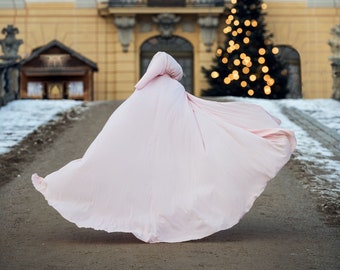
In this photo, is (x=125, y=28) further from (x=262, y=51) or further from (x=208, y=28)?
(x=262, y=51)

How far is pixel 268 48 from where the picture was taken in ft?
98.0

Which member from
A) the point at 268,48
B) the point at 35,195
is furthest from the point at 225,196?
the point at 268,48

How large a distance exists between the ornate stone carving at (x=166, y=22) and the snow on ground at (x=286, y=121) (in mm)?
8884

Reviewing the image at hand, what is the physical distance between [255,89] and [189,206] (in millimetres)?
21454

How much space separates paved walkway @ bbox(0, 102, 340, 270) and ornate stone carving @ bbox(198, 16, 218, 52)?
19913mm

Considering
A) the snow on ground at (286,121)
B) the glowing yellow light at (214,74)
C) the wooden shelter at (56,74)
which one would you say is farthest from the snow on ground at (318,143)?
the wooden shelter at (56,74)

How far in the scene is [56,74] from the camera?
27219 mm

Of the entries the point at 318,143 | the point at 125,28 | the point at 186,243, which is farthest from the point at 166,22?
the point at 186,243

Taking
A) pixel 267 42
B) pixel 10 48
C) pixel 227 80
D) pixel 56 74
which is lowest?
pixel 227 80

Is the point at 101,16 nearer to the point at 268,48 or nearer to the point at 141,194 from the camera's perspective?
the point at 268,48

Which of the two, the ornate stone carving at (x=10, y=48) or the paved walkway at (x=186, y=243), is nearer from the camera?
the paved walkway at (x=186, y=243)

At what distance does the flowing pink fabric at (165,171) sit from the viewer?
779 cm

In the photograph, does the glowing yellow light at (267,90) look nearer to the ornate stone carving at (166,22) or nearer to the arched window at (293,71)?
the arched window at (293,71)

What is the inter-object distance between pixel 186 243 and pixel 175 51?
955 inches
